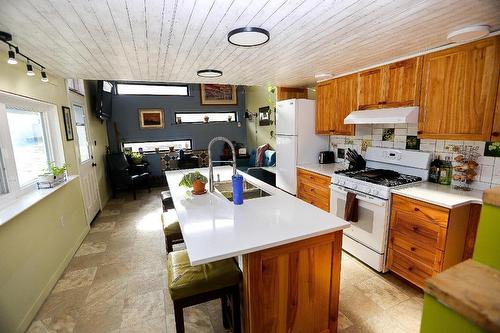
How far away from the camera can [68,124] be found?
3303 millimetres

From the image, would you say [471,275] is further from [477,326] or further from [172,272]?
[172,272]

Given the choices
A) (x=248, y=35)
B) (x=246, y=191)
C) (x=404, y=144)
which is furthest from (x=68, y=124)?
(x=404, y=144)

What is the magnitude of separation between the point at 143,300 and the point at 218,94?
5.83 m

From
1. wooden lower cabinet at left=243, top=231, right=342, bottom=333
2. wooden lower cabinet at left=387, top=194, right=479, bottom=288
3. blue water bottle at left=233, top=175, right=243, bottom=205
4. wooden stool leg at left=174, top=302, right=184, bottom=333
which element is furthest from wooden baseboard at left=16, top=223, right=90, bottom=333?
wooden lower cabinet at left=387, top=194, right=479, bottom=288

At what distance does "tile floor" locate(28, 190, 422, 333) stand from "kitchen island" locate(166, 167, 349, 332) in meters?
0.49

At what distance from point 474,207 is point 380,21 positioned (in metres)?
1.66

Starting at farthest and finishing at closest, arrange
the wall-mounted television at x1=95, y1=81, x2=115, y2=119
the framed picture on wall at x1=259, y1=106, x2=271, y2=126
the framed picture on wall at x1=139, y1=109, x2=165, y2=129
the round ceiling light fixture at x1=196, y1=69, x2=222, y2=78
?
1. the framed picture on wall at x1=139, y1=109, x2=165, y2=129
2. the framed picture on wall at x1=259, y1=106, x2=271, y2=126
3. the wall-mounted television at x1=95, y1=81, x2=115, y2=119
4. the round ceiling light fixture at x1=196, y1=69, x2=222, y2=78

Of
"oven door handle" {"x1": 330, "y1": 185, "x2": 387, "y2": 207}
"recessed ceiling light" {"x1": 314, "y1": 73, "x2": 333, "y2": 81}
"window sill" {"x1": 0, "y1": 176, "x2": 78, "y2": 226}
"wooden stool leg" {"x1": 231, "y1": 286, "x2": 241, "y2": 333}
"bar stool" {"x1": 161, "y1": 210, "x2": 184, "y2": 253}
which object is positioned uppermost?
"recessed ceiling light" {"x1": 314, "y1": 73, "x2": 333, "y2": 81}

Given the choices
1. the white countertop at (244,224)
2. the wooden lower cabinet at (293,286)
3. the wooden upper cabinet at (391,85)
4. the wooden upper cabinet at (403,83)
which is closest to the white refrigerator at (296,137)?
the wooden upper cabinet at (391,85)

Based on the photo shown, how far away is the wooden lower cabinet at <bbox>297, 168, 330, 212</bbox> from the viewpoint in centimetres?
321

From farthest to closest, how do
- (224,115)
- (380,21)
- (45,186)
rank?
(224,115), (45,186), (380,21)

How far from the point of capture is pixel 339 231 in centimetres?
158

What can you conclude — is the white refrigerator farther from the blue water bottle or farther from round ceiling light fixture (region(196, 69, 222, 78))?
the blue water bottle

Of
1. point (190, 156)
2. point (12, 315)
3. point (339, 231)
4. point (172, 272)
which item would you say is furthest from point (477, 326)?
point (190, 156)
